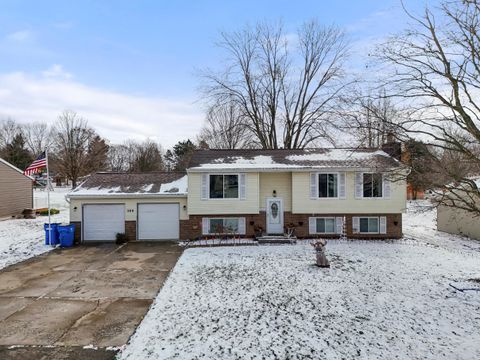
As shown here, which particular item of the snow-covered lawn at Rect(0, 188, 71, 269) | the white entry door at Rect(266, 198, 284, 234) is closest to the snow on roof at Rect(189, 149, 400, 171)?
the white entry door at Rect(266, 198, 284, 234)

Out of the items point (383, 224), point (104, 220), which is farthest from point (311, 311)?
point (104, 220)

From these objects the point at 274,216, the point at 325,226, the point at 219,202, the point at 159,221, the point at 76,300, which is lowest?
the point at 76,300

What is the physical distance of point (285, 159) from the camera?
18.1m

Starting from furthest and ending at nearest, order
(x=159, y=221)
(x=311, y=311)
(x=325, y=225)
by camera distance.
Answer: (x=325, y=225)
(x=159, y=221)
(x=311, y=311)

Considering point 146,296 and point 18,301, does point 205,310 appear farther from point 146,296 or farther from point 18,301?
point 18,301

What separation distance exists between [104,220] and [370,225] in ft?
47.1

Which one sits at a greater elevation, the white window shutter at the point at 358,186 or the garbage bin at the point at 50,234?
the white window shutter at the point at 358,186

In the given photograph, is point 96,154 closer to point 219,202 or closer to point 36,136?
point 36,136

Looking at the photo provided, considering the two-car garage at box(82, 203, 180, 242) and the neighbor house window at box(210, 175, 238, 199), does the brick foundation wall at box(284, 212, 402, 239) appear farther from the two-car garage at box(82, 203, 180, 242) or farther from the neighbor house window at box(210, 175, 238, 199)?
the two-car garage at box(82, 203, 180, 242)

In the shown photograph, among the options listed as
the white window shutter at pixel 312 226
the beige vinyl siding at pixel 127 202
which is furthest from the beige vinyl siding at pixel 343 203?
the beige vinyl siding at pixel 127 202

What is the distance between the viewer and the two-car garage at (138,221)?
1695cm

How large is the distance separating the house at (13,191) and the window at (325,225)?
2287 centimetres

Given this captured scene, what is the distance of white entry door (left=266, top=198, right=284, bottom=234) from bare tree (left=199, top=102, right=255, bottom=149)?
1465 centimetres

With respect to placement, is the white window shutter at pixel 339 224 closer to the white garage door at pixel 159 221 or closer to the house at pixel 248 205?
the house at pixel 248 205
